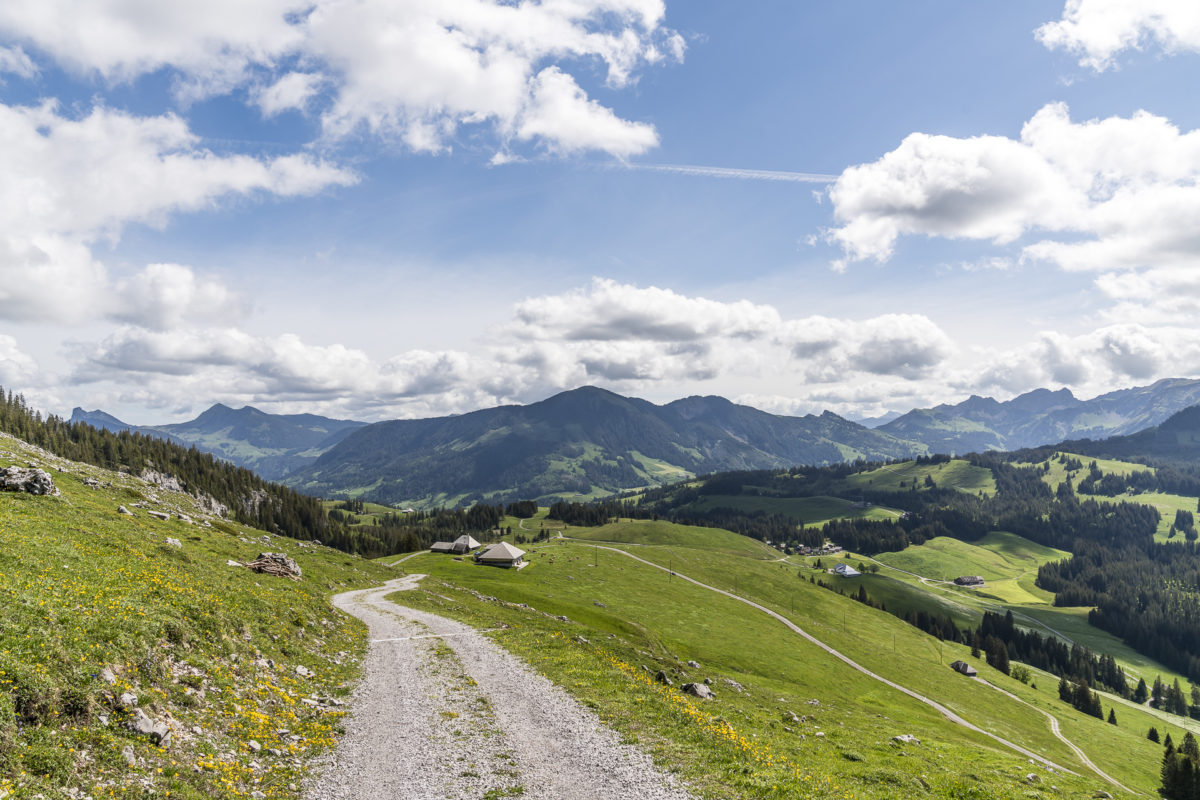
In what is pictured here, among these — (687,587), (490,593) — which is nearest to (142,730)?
(490,593)

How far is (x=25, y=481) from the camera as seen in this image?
43.5 m

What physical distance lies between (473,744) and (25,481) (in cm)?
4818

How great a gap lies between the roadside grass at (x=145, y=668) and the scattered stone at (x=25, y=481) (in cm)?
577

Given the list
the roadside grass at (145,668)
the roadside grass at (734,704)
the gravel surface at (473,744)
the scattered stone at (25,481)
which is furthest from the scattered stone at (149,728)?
the scattered stone at (25,481)

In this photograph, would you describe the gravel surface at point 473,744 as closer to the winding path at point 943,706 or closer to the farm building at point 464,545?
the winding path at point 943,706

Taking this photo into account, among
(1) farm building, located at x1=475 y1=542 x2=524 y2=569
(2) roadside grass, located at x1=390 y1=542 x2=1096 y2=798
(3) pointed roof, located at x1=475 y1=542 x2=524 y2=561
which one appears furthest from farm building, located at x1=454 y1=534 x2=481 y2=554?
(2) roadside grass, located at x1=390 y1=542 x2=1096 y2=798

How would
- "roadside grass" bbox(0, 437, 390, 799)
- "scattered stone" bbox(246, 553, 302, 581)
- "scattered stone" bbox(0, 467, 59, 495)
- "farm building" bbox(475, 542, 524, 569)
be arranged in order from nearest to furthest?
"roadside grass" bbox(0, 437, 390, 799) < "scattered stone" bbox(0, 467, 59, 495) < "scattered stone" bbox(246, 553, 302, 581) < "farm building" bbox(475, 542, 524, 569)

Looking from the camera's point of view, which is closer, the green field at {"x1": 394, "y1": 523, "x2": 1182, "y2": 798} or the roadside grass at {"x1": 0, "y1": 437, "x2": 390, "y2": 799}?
the roadside grass at {"x1": 0, "y1": 437, "x2": 390, "y2": 799}

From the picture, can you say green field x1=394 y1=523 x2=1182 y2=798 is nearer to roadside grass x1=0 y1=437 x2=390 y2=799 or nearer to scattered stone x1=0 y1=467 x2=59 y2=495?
roadside grass x1=0 y1=437 x2=390 y2=799

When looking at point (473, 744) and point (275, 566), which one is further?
point (275, 566)

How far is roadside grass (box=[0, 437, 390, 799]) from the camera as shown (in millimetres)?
14016

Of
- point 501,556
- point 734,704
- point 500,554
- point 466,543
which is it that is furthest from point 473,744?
point 466,543

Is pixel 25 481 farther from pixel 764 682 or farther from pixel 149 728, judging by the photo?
pixel 764 682

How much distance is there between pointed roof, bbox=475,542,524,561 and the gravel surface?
3812 inches
